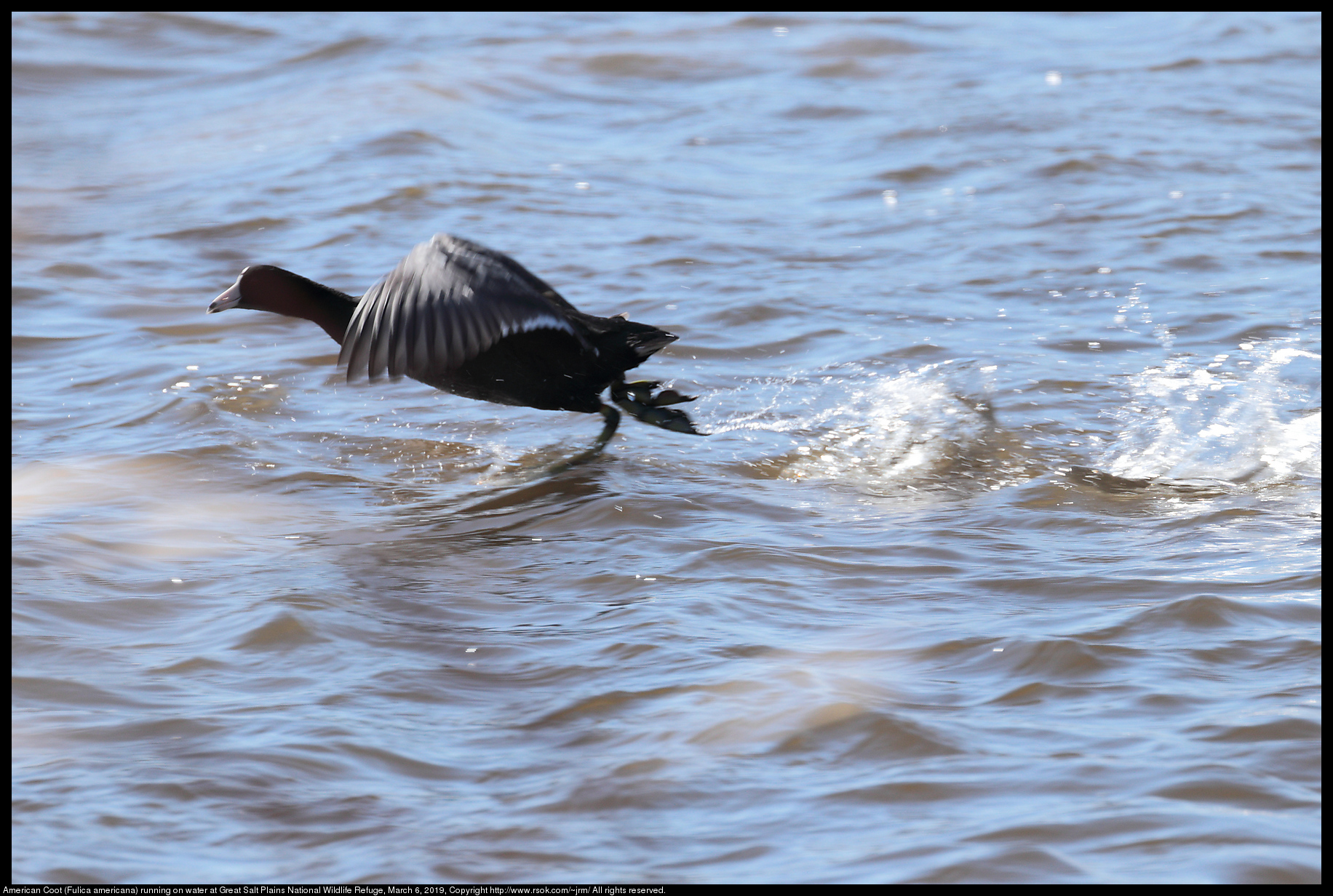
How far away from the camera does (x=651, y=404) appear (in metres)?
5.54

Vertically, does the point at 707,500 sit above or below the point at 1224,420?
below

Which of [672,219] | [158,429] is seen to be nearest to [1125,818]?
[158,429]

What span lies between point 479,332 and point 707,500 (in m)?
0.94

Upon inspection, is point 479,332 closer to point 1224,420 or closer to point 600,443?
point 600,443

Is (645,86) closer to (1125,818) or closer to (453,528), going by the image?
(453,528)

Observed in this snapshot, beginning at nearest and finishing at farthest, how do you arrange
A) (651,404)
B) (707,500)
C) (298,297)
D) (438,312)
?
(438,312) < (707,500) < (651,404) < (298,297)

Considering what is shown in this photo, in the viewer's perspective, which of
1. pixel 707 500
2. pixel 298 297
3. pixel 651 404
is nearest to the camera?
pixel 707 500

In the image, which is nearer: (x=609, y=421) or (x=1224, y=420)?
(x=1224, y=420)

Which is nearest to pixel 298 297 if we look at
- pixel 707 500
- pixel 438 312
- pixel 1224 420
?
pixel 438 312

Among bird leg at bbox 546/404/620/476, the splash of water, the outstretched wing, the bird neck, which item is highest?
the outstretched wing

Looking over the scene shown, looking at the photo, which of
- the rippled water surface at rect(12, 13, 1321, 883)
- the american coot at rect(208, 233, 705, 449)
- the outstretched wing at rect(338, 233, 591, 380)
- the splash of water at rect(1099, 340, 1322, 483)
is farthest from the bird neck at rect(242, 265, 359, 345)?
the splash of water at rect(1099, 340, 1322, 483)

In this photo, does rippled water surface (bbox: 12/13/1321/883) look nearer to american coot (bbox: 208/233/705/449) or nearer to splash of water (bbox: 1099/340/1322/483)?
splash of water (bbox: 1099/340/1322/483)

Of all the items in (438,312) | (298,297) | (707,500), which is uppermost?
(438,312)

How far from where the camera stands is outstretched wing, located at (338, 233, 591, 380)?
15.5ft
